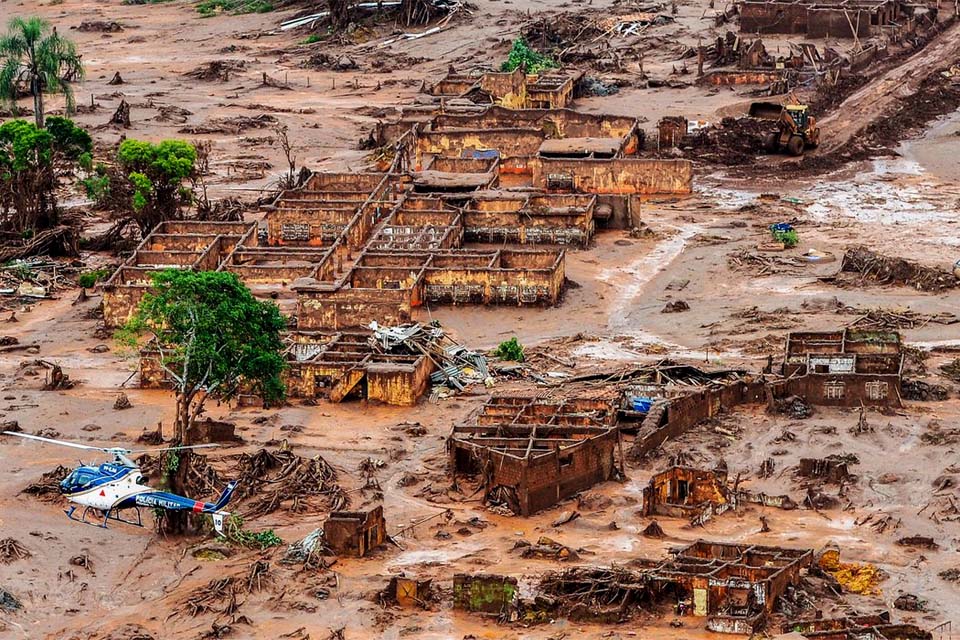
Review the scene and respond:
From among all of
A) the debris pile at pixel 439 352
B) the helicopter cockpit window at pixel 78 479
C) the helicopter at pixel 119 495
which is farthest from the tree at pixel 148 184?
the helicopter at pixel 119 495

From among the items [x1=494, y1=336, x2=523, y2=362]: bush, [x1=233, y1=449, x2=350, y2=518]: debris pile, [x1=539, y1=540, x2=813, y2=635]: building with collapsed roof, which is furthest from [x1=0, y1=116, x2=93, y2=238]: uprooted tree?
[x1=539, y1=540, x2=813, y2=635]: building with collapsed roof

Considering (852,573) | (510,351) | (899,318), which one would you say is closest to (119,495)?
(852,573)

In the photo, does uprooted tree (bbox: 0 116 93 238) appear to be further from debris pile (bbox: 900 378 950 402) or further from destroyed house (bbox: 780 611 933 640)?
destroyed house (bbox: 780 611 933 640)

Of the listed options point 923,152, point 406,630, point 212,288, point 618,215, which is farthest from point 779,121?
point 406,630

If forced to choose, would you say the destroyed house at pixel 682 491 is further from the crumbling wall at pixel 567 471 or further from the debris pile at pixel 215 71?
the debris pile at pixel 215 71

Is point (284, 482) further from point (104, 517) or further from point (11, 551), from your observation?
point (11, 551)

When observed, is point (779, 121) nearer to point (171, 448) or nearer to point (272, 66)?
point (272, 66)
